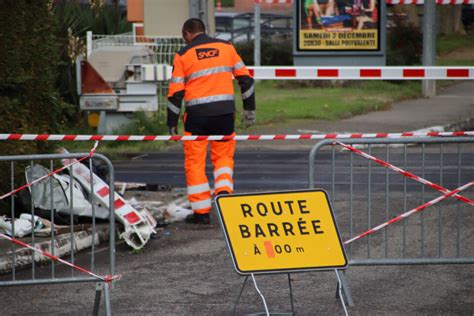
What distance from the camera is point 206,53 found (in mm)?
11070

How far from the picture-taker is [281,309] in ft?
26.1

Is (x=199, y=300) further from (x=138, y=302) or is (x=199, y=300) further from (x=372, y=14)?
(x=372, y=14)

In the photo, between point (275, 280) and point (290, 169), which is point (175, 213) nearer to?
point (275, 280)

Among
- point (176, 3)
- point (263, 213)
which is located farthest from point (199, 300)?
point (176, 3)

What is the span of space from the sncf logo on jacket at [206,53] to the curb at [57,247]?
72.2 inches

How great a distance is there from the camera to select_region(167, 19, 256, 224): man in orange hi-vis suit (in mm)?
10984

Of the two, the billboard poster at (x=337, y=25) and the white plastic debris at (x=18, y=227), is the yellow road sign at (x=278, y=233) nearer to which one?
the white plastic debris at (x=18, y=227)

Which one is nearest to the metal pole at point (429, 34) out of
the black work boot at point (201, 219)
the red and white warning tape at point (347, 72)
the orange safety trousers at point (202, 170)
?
the red and white warning tape at point (347, 72)

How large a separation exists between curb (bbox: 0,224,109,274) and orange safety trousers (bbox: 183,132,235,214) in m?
0.98

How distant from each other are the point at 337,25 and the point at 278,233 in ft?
43.9

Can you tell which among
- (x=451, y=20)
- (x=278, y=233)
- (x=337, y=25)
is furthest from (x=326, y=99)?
(x=451, y=20)

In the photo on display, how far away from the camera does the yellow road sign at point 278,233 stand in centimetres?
739

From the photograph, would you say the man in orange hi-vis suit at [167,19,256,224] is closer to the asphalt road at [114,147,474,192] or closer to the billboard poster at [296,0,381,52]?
the asphalt road at [114,147,474,192]

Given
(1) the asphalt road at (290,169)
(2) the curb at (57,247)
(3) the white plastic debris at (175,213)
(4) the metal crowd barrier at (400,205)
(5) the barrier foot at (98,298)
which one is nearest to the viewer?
(5) the barrier foot at (98,298)
